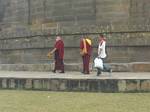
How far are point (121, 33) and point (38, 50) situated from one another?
403 cm

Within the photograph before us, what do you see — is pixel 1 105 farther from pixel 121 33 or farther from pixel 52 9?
pixel 52 9

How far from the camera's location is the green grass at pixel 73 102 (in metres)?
10.3

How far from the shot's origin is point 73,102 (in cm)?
1138

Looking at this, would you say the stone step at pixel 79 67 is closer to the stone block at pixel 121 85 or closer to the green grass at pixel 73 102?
the stone block at pixel 121 85

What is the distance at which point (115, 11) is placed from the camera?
20.3 meters

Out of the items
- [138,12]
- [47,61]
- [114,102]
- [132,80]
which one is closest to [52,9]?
[47,61]

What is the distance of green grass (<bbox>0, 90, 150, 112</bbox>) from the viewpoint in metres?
10.3

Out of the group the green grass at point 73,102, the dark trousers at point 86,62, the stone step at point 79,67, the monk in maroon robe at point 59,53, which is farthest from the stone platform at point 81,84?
the stone step at point 79,67

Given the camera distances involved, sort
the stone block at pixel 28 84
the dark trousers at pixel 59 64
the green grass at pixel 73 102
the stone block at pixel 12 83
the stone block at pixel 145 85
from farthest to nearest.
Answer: the dark trousers at pixel 59 64 → the stone block at pixel 12 83 → the stone block at pixel 28 84 → the stone block at pixel 145 85 → the green grass at pixel 73 102

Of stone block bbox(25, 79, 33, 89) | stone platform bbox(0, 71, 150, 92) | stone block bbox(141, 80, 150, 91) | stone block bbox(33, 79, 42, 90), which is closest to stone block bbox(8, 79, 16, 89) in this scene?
stone platform bbox(0, 71, 150, 92)

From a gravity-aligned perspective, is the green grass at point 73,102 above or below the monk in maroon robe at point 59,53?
below

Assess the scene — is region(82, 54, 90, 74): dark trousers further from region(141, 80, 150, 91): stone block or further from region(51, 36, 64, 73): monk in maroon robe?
region(141, 80, 150, 91): stone block

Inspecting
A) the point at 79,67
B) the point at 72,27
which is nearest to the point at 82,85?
the point at 79,67

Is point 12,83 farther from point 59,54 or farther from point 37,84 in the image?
point 59,54
